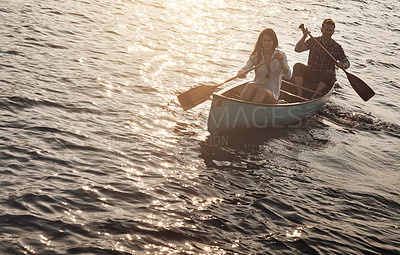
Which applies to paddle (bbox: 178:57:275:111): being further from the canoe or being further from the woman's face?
the woman's face

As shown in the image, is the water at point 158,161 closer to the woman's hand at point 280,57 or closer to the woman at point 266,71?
the woman at point 266,71

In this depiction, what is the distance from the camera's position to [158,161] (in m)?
8.16

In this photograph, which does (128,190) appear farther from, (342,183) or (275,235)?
(342,183)

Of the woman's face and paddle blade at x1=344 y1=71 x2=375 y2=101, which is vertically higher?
the woman's face

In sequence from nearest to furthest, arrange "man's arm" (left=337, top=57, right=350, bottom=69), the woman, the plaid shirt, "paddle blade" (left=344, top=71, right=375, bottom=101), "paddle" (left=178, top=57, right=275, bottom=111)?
the woman → "paddle" (left=178, top=57, right=275, bottom=111) → "man's arm" (left=337, top=57, right=350, bottom=69) → the plaid shirt → "paddle blade" (left=344, top=71, right=375, bottom=101)

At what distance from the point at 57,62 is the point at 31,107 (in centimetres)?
319

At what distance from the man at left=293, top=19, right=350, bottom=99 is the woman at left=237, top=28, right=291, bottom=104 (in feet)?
7.58

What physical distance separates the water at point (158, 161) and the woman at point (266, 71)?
858 mm

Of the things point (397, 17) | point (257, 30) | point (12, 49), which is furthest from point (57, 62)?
point (397, 17)

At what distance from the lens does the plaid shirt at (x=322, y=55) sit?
11.7m

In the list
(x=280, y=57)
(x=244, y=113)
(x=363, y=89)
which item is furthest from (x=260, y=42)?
(x=363, y=89)

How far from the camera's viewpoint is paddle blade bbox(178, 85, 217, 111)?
32.1 ft

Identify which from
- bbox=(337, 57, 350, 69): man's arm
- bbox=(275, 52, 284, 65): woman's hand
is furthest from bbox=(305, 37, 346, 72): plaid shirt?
bbox=(275, 52, 284, 65): woman's hand

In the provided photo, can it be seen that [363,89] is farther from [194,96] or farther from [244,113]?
[194,96]
